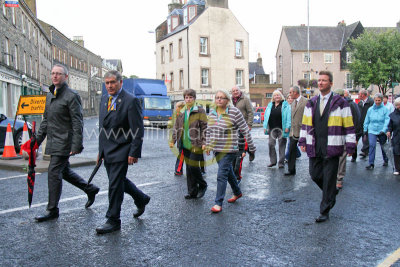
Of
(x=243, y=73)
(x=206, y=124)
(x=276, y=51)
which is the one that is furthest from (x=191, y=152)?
(x=276, y=51)

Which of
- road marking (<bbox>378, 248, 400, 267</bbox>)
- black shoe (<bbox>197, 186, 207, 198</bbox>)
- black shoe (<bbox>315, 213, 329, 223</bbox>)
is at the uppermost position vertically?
black shoe (<bbox>197, 186, 207, 198</bbox>)

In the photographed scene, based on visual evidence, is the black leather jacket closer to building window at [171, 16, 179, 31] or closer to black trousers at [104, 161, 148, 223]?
black trousers at [104, 161, 148, 223]

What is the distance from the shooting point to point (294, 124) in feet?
28.2

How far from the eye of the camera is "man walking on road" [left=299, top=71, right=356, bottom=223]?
4895 mm

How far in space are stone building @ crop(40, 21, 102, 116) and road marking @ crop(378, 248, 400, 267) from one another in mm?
51447

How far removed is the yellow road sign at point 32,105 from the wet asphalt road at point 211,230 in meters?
3.63

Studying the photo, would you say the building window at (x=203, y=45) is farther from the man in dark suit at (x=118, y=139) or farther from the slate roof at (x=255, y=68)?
the man in dark suit at (x=118, y=139)

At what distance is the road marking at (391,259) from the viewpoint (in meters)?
3.53

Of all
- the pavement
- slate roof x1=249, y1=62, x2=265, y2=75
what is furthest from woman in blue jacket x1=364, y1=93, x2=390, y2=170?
A: slate roof x1=249, y1=62, x2=265, y2=75

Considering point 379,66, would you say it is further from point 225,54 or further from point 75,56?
point 75,56

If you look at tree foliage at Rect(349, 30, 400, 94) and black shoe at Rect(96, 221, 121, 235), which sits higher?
tree foliage at Rect(349, 30, 400, 94)

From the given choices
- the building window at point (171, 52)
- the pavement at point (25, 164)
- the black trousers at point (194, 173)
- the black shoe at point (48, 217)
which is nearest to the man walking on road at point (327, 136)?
the black trousers at point (194, 173)

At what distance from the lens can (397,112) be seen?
28.4ft

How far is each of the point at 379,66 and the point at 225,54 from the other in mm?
17526
